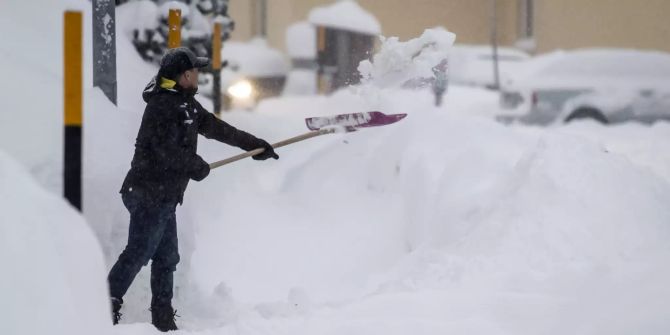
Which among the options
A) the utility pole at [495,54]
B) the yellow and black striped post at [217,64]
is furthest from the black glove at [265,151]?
the utility pole at [495,54]

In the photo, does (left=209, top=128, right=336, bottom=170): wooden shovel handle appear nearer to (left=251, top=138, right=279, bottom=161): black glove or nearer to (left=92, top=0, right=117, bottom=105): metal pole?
(left=251, top=138, right=279, bottom=161): black glove

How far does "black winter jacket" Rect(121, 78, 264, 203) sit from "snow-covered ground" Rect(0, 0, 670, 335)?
1.20 feet

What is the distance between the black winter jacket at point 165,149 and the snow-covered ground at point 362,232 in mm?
366

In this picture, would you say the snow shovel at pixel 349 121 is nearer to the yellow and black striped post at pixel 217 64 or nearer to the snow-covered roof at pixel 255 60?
the yellow and black striped post at pixel 217 64

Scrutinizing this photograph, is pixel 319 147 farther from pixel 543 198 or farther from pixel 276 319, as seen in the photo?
pixel 276 319

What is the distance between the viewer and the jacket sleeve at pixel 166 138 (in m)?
4.12

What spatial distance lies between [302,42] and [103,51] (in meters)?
14.5

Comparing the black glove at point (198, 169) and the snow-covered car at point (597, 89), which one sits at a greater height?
the black glove at point (198, 169)

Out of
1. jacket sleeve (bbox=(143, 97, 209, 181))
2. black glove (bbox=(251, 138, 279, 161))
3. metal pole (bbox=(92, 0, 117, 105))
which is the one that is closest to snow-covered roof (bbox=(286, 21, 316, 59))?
metal pole (bbox=(92, 0, 117, 105))

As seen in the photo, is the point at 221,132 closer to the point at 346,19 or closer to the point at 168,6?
the point at 168,6

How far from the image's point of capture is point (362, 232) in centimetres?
717

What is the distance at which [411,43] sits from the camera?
5.76 meters

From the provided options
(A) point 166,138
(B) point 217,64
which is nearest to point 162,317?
(A) point 166,138

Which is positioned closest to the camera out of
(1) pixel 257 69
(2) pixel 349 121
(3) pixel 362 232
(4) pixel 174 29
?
(2) pixel 349 121
